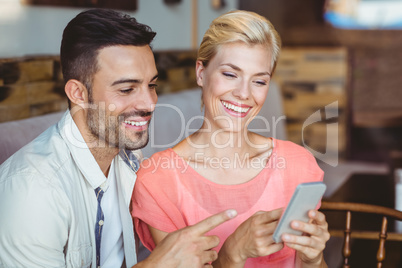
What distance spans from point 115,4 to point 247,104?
4.66 feet

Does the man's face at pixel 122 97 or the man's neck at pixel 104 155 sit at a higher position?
the man's face at pixel 122 97

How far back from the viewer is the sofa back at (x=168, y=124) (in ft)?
4.81

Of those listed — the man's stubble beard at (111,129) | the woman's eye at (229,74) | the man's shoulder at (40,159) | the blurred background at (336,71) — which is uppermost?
the woman's eye at (229,74)

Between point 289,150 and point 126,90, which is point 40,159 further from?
point 289,150

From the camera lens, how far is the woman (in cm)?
128

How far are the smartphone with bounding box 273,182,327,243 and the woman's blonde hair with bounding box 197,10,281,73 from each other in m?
0.49

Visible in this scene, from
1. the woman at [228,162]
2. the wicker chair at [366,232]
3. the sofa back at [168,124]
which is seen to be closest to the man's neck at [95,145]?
the woman at [228,162]

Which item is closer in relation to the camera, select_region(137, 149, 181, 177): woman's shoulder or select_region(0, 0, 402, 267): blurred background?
select_region(137, 149, 181, 177): woman's shoulder

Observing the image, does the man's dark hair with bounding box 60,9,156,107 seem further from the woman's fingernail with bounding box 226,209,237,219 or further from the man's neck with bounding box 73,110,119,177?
the woman's fingernail with bounding box 226,209,237,219

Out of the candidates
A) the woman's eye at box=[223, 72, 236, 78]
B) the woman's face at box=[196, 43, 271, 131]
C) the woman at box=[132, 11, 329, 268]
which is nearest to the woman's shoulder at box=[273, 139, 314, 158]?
the woman at box=[132, 11, 329, 268]

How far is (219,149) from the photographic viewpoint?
4.56ft

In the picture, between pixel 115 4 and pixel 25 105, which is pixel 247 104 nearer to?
pixel 25 105

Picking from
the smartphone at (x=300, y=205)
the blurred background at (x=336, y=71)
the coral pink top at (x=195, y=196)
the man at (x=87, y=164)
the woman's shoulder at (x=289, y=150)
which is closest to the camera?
the smartphone at (x=300, y=205)

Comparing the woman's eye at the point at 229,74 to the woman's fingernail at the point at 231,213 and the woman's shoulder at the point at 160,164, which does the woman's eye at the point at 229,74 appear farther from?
the woman's fingernail at the point at 231,213
